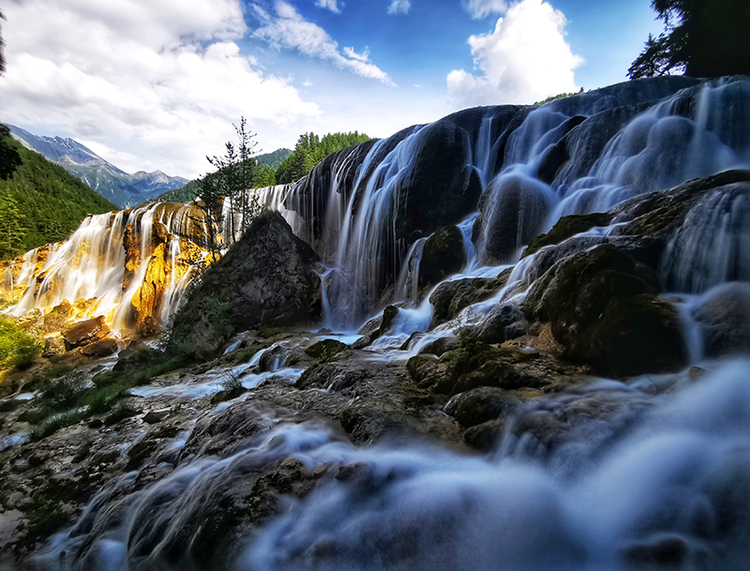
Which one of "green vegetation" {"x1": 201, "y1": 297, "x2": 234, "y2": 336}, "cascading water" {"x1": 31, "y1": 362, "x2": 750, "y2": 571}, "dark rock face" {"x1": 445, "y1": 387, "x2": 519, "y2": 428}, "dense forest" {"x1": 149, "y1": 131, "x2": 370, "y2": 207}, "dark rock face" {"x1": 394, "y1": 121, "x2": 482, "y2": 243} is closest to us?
"cascading water" {"x1": 31, "y1": 362, "x2": 750, "y2": 571}

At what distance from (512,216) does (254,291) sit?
471 inches

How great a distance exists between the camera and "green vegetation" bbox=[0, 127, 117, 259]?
3731cm

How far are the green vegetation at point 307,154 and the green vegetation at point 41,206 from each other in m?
31.2

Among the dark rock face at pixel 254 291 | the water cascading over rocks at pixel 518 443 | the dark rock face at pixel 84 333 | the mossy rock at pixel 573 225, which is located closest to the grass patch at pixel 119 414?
the water cascading over rocks at pixel 518 443

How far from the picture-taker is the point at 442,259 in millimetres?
12898

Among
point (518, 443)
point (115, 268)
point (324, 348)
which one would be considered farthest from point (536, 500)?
point (115, 268)

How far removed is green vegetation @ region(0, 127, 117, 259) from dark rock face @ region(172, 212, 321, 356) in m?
21.7

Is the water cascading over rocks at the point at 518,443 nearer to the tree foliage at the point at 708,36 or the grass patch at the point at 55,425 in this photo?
the grass patch at the point at 55,425

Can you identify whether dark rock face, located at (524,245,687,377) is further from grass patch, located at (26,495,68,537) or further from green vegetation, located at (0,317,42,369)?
green vegetation, located at (0,317,42,369)

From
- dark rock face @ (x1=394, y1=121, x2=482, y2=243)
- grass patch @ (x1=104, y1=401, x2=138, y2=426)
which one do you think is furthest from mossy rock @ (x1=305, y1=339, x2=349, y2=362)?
dark rock face @ (x1=394, y1=121, x2=482, y2=243)

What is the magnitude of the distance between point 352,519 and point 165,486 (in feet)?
7.94

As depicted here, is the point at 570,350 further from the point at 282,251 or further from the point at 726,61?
the point at 726,61

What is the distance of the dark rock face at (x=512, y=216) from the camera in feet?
37.0

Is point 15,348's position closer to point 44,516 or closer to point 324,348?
point 324,348
